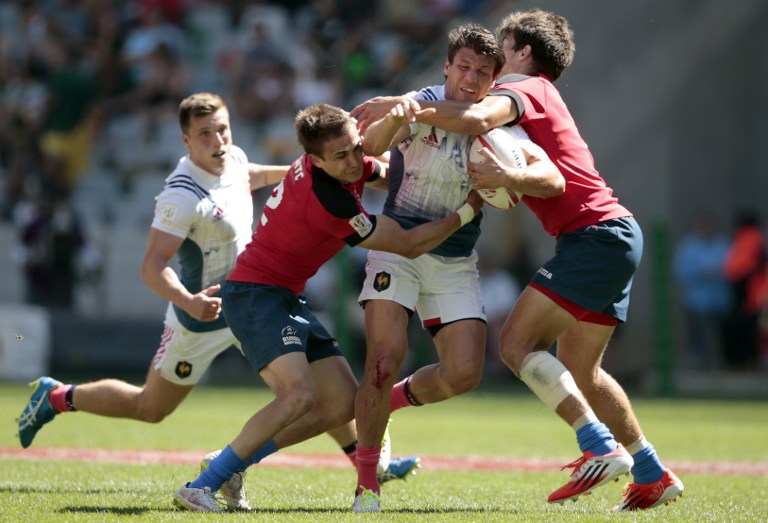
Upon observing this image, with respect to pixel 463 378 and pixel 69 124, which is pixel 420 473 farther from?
pixel 69 124

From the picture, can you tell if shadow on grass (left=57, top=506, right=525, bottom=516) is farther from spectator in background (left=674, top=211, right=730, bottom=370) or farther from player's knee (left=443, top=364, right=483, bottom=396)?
spectator in background (left=674, top=211, right=730, bottom=370)

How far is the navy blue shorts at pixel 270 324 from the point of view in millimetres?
6250

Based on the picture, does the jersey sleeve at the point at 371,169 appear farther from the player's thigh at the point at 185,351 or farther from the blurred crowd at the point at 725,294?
the blurred crowd at the point at 725,294

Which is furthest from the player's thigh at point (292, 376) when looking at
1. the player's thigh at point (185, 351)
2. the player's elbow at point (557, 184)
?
the player's elbow at point (557, 184)

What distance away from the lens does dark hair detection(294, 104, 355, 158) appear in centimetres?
611

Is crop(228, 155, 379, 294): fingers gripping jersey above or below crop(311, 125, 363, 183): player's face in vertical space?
below

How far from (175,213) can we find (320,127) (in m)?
1.53

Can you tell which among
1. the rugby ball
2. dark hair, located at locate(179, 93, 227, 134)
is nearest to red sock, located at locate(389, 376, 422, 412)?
the rugby ball

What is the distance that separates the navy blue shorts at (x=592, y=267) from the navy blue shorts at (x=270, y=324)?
4.05 feet

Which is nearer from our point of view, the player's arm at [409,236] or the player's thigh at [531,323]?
the player's arm at [409,236]

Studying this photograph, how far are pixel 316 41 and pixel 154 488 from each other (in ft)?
45.1

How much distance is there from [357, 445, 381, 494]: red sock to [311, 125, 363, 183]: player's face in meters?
1.44

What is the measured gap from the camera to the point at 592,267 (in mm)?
6453

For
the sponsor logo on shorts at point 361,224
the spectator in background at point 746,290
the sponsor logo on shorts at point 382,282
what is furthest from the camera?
the spectator in background at point 746,290
